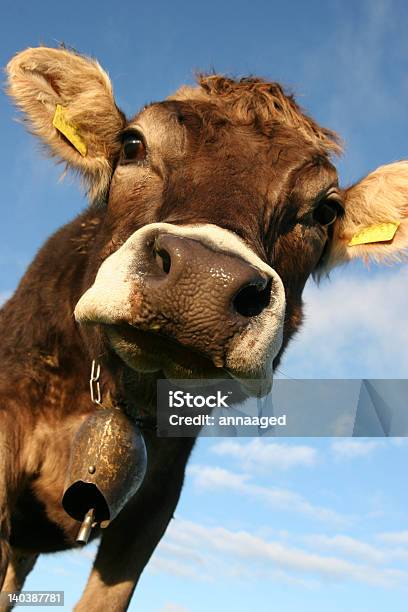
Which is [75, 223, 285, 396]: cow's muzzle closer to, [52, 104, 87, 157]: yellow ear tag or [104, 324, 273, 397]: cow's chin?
[104, 324, 273, 397]: cow's chin

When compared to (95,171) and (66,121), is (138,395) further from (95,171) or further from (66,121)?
(66,121)

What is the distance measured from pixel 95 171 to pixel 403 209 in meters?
2.60

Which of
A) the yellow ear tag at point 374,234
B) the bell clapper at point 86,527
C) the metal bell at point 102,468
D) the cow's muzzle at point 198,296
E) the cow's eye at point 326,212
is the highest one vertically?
the yellow ear tag at point 374,234

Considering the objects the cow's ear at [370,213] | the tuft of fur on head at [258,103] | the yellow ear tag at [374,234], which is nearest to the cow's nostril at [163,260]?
the tuft of fur on head at [258,103]

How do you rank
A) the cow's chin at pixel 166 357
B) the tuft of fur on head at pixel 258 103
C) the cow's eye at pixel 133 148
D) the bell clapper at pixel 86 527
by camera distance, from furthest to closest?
1. the tuft of fur on head at pixel 258 103
2. the cow's eye at pixel 133 148
3. the bell clapper at pixel 86 527
4. the cow's chin at pixel 166 357

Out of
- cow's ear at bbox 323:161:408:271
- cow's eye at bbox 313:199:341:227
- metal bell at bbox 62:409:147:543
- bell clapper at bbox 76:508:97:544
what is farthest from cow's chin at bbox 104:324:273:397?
cow's ear at bbox 323:161:408:271

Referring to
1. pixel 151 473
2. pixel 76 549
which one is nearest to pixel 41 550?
pixel 76 549

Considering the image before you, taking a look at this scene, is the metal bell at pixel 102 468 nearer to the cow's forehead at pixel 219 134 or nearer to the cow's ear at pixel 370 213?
the cow's forehead at pixel 219 134

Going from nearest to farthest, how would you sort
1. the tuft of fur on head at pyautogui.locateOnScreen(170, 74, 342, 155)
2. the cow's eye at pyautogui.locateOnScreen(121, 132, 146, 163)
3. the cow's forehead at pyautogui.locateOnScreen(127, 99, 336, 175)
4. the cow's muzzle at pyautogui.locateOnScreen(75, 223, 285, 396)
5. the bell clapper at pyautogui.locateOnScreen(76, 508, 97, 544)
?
the cow's muzzle at pyautogui.locateOnScreen(75, 223, 285, 396) < the bell clapper at pyautogui.locateOnScreen(76, 508, 97, 544) < the cow's forehead at pyautogui.locateOnScreen(127, 99, 336, 175) < the cow's eye at pyautogui.locateOnScreen(121, 132, 146, 163) < the tuft of fur on head at pyautogui.locateOnScreen(170, 74, 342, 155)

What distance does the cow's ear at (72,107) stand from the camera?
5547 mm

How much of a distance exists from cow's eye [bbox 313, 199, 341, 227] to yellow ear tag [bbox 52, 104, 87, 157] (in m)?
1.76

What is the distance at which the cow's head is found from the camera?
11.7 feet

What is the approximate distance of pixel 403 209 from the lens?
6418mm

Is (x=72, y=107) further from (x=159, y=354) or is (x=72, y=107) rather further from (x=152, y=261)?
(x=159, y=354)
